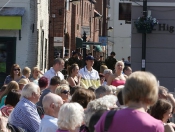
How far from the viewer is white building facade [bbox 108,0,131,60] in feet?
257

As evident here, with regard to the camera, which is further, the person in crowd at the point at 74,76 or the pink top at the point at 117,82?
the person in crowd at the point at 74,76

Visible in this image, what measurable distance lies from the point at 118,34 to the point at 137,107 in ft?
250

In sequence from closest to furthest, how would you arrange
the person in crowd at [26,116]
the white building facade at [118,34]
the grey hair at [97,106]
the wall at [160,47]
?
the grey hair at [97,106], the person in crowd at [26,116], the wall at [160,47], the white building facade at [118,34]

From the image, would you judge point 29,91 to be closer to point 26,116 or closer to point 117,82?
point 26,116

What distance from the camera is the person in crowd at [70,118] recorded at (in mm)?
6609

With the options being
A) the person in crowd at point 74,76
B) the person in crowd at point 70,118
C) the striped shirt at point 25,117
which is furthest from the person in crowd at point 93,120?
the person in crowd at point 74,76

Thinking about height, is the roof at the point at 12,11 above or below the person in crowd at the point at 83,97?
above

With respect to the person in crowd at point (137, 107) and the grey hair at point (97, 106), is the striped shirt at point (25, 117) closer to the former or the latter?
the grey hair at point (97, 106)

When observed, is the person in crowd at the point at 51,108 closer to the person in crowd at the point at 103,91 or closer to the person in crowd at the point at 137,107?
the person in crowd at the point at 103,91

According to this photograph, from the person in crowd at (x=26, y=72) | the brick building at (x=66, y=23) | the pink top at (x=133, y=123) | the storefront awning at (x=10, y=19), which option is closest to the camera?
the pink top at (x=133, y=123)

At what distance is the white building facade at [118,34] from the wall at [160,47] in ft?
185

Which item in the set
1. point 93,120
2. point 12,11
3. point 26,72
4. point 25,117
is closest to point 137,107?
point 93,120

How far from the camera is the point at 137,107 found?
16.5 ft

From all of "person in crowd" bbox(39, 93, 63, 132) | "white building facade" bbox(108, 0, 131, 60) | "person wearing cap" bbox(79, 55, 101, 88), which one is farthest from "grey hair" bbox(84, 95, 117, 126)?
"white building facade" bbox(108, 0, 131, 60)
